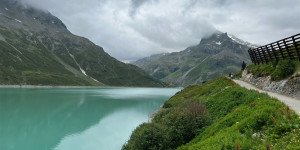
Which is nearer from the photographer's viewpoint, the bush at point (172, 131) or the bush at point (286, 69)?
the bush at point (172, 131)

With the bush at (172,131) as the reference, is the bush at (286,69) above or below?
above

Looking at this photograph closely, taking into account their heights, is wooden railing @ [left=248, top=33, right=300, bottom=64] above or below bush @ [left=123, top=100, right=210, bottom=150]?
above

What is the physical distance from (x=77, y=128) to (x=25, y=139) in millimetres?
10453

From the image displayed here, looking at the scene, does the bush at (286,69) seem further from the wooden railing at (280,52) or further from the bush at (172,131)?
the bush at (172,131)

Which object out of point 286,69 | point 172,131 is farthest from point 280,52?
point 172,131

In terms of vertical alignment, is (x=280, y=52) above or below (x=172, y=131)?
above

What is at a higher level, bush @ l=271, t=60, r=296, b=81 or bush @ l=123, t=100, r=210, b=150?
bush @ l=271, t=60, r=296, b=81

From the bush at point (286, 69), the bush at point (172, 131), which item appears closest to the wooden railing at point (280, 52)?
the bush at point (286, 69)

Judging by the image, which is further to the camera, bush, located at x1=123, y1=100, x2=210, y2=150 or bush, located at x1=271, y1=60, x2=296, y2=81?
bush, located at x1=271, y1=60, x2=296, y2=81

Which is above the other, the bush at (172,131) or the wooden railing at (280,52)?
the wooden railing at (280,52)

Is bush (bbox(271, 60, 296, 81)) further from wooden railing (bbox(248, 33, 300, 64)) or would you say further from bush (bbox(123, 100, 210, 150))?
bush (bbox(123, 100, 210, 150))

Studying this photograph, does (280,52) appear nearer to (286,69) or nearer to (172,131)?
(286,69)

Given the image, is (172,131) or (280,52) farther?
(280,52)

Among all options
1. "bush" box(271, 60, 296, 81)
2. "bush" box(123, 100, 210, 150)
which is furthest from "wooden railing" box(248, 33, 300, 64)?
"bush" box(123, 100, 210, 150)
